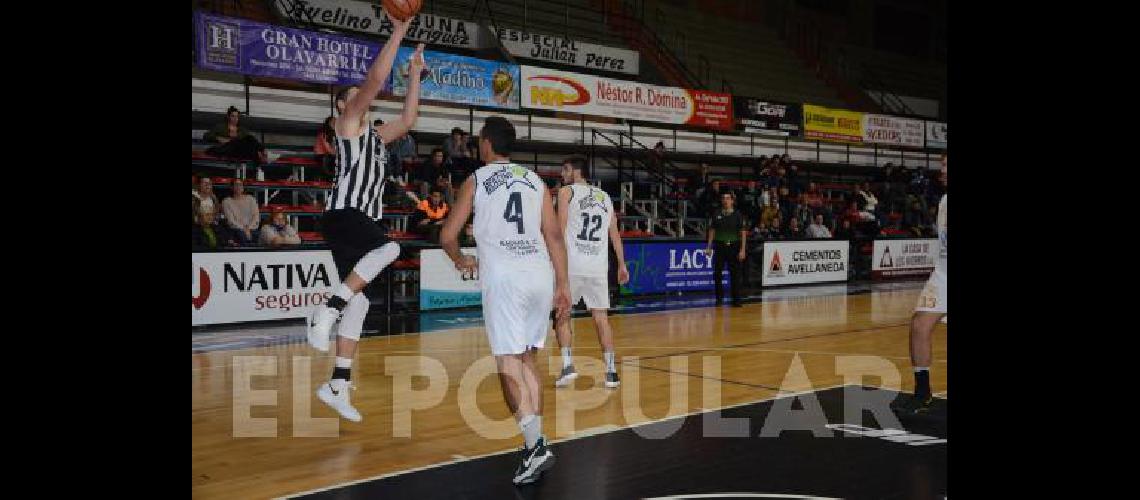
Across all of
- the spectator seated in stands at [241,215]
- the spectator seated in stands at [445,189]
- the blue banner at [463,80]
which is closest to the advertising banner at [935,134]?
the blue banner at [463,80]

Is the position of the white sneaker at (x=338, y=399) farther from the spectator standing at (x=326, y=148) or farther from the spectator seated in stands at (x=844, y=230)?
the spectator seated in stands at (x=844, y=230)

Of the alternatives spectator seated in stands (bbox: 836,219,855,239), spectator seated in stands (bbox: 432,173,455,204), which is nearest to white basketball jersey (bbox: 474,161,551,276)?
spectator seated in stands (bbox: 432,173,455,204)

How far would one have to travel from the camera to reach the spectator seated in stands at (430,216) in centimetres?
1430

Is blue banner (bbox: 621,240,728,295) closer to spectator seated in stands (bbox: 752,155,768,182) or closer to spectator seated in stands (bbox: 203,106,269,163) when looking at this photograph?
spectator seated in stands (bbox: 752,155,768,182)

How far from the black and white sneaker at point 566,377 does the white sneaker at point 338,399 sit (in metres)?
2.21

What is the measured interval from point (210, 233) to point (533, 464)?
8729 mm

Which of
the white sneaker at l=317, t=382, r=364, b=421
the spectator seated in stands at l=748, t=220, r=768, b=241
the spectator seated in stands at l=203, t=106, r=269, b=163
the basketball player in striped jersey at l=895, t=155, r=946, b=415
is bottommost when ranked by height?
the white sneaker at l=317, t=382, r=364, b=421

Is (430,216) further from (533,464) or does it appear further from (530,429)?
(533,464)

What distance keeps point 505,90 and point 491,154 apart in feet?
39.4

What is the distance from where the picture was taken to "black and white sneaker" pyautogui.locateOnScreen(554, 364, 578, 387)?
8125mm

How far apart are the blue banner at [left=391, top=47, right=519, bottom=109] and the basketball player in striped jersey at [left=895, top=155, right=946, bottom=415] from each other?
9979 millimetres
